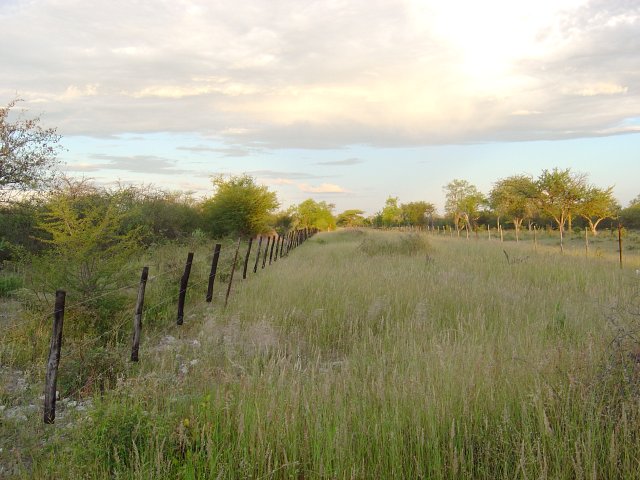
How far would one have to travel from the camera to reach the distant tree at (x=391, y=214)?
311 feet

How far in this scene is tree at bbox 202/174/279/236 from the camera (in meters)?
32.5

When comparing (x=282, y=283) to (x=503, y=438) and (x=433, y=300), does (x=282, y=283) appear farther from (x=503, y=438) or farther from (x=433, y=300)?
(x=503, y=438)

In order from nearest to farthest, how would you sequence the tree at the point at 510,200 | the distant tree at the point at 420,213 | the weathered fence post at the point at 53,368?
1. the weathered fence post at the point at 53,368
2. the tree at the point at 510,200
3. the distant tree at the point at 420,213

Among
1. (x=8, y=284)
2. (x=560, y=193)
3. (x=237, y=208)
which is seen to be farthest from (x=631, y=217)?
(x=8, y=284)

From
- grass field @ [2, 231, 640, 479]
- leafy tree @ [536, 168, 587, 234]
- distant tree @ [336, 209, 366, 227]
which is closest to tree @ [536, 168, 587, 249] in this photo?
leafy tree @ [536, 168, 587, 234]

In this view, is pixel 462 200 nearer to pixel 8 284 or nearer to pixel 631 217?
pixel 631 217

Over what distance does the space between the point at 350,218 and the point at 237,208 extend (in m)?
112

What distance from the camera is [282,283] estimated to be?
1113 cm

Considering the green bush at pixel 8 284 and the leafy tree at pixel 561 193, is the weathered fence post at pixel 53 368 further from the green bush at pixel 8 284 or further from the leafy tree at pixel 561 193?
the leafy tree at pixel 561 193

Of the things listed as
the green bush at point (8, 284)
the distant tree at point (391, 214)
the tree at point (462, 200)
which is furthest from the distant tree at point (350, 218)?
the green bush at point (8, 284)

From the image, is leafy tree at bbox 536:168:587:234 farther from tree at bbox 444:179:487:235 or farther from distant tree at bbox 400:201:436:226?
distant tree at bbox 400:201:436:226

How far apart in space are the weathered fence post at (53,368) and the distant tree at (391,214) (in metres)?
89.8

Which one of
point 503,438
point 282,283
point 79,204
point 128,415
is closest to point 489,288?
point 282,283

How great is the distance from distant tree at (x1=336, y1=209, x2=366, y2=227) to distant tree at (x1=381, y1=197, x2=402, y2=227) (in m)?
34.9
